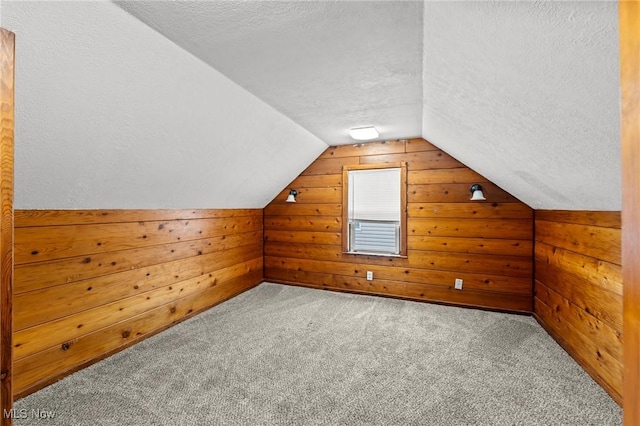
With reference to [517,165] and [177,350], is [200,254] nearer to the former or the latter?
[177,350]

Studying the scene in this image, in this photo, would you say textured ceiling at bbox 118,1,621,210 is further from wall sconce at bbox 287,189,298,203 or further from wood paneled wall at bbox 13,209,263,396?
wall sconce at bbox 287,189,298,203

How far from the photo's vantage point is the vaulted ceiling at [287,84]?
109 cm

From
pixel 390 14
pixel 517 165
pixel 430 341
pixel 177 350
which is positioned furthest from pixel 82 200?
pixel 517 165

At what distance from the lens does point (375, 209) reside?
3.78 meters

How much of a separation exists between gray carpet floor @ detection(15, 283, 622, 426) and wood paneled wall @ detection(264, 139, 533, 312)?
49 cm

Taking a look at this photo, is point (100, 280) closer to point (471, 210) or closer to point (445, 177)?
point (445, 177)

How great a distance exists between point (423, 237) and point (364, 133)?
144 centimetres

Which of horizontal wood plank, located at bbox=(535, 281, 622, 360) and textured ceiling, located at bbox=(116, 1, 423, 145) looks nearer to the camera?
textured ceiling, located at bbox=(116, 1, 423, 145)

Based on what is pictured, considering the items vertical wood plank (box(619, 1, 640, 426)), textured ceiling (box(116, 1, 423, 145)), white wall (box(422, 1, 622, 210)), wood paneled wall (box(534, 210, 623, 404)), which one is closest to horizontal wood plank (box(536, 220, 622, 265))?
A: wood paneled wall (box(534, 210, 623, 404))

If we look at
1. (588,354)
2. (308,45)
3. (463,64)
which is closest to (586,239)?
(588,354)

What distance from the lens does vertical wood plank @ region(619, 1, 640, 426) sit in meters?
0.51

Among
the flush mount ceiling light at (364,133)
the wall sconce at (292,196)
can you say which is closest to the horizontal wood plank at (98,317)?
the wall sconce at (292,196)

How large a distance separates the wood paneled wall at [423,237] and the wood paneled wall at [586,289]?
34 centimetres

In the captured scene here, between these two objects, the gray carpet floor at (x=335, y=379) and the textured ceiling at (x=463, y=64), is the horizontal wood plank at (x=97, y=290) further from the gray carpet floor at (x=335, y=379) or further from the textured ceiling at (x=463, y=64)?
the textured ceiling at (x=463, y=64)
